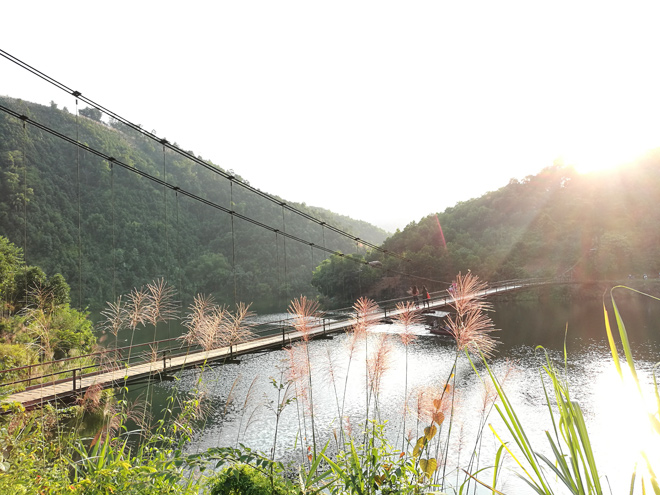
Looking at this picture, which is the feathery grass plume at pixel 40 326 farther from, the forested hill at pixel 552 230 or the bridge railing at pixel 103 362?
the forested hill at pixel 552 230

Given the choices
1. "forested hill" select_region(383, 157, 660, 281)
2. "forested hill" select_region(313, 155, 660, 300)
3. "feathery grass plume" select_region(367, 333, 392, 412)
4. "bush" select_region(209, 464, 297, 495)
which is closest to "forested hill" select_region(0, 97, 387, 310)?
"forested hill" select_region(313, 155, 660, 300)

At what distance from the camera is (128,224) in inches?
1141

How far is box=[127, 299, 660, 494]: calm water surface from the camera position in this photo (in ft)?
21.3

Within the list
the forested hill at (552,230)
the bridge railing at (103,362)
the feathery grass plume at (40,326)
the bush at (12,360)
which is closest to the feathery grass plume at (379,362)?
the bridge railing at (103,362)

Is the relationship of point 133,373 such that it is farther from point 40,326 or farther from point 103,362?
point 40,326

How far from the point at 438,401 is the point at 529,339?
16876 mm

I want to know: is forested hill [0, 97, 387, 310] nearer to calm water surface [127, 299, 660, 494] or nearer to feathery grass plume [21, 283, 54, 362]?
calm water surface [127, 299, 660, 494]

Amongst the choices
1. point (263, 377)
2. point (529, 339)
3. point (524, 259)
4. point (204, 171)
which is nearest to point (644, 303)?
point (524, 259)

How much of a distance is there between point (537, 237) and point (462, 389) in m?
26.2

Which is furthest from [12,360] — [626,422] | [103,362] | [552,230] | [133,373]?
[552,230]

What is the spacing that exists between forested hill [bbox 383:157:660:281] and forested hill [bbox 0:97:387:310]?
312 inches

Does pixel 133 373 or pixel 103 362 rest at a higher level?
pixel 103 362

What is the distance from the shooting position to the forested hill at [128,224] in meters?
24.9

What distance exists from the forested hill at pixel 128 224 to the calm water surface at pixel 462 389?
6659 millimetres
